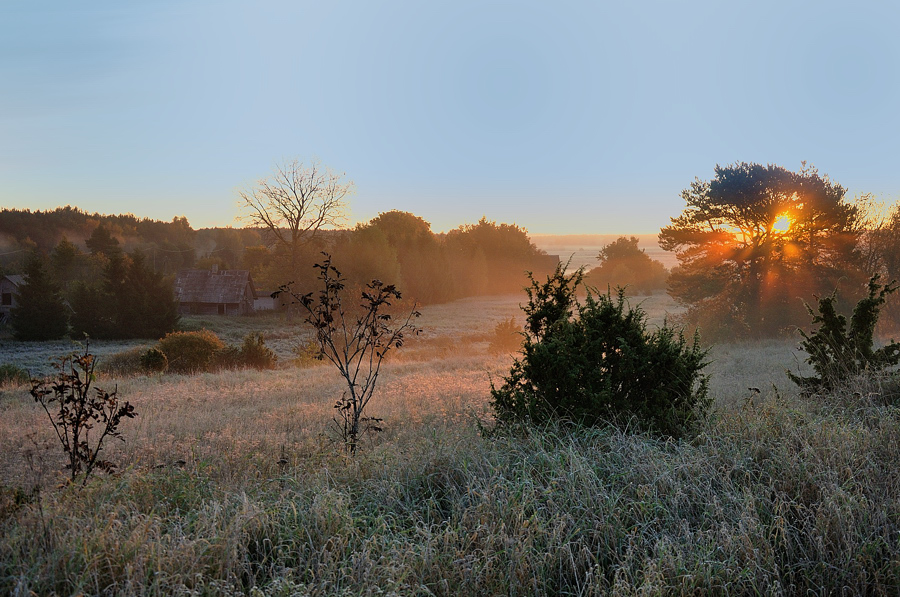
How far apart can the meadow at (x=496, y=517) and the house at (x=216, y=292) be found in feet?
131

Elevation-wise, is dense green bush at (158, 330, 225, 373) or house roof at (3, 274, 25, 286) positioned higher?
house roof at (3, 274, 25, 286)

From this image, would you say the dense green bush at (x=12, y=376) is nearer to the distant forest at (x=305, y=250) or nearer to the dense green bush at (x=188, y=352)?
the dense green bush at (x=188, y=352)

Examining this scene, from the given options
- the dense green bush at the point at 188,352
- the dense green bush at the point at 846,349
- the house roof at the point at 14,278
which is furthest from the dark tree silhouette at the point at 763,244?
the house roof at the point at 14,278

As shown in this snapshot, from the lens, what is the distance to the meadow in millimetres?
3133

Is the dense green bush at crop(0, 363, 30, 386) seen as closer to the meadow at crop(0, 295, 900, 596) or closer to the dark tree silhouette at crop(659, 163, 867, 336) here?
the meadow at crop(0, 295, 900, 596)

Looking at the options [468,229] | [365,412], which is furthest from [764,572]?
[468,229]

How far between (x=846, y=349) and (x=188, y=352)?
17.9 meters

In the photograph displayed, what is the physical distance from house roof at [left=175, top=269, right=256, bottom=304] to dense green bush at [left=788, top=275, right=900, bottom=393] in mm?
41790

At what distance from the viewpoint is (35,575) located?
3.10 metres

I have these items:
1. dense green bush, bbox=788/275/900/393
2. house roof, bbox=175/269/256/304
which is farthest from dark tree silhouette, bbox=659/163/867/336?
house roof, bbox=175/269/256/304

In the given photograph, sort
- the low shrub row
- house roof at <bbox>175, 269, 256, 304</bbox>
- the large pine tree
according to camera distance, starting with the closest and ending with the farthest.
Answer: the low shrub row < the large pine tree < house roof at <bbox>175, 269, 256, 304</bbox>

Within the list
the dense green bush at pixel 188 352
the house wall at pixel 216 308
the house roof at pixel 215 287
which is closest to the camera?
the dense green bush at pixel 188 352

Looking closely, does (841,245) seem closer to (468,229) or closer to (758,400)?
(758,400)

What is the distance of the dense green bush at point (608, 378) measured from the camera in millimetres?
5559
